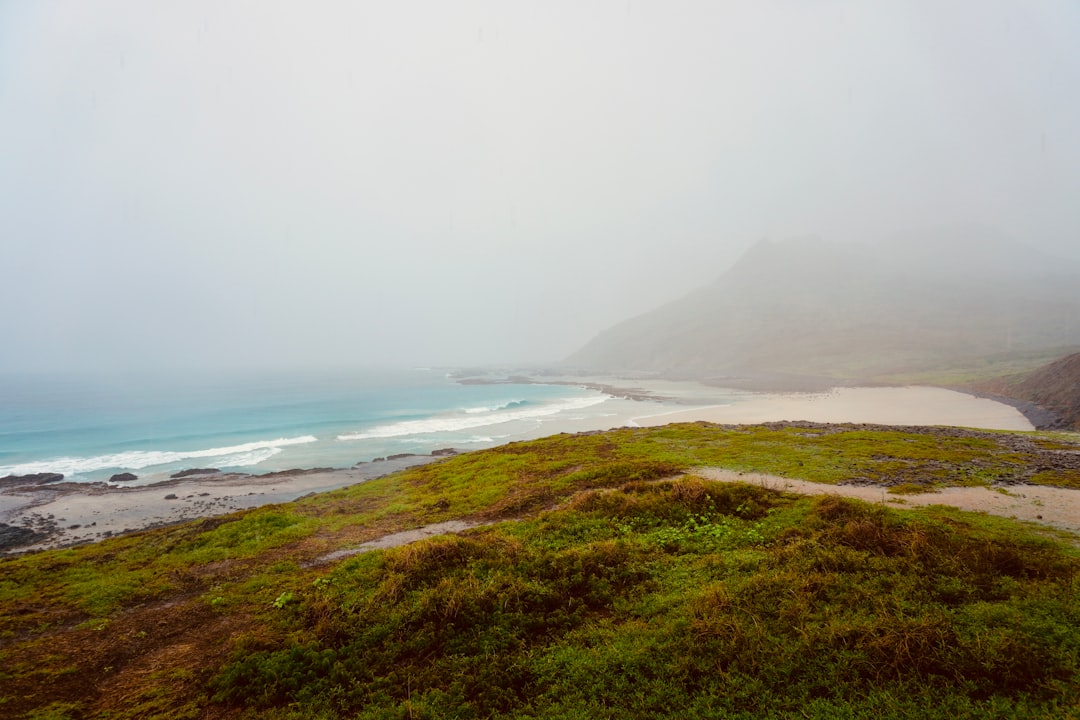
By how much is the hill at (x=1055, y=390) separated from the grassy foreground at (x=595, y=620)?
5132 cm

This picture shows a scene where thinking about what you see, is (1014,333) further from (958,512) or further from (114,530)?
(114,530)

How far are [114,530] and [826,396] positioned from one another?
106 meters

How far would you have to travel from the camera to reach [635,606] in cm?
1035

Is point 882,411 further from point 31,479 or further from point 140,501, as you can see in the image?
point 31,479

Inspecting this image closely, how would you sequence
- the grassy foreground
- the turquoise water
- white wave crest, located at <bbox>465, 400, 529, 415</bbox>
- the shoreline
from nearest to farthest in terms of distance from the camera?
the grassy foreground
the shoreline
the turquoise water
white wave crest, located at <bbox>465, 400, 529, 415</bbox>

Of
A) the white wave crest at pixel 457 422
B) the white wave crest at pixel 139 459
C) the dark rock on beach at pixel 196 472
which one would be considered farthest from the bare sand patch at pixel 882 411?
the dark rock on beach at pixel 196 472

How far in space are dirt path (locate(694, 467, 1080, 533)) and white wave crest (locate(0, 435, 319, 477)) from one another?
5817cm

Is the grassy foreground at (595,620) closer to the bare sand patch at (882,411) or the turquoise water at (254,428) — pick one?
the turquoise water at (254,428)

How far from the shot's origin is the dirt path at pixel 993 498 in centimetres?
1424

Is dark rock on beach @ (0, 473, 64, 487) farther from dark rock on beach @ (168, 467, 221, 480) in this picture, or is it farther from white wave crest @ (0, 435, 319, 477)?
dark rock on beach @ (168, 467, 221, 480)

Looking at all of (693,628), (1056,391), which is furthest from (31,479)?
(1056,391)

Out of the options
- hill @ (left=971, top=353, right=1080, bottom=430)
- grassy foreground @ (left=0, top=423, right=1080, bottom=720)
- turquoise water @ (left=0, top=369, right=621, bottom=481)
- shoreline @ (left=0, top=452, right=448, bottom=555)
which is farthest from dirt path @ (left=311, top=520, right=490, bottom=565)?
hill @ (left=971, top=353, right=1080, bottom=430)

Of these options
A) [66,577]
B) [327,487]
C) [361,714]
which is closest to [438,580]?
[361,714]

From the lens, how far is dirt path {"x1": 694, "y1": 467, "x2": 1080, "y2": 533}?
46.7 ft
